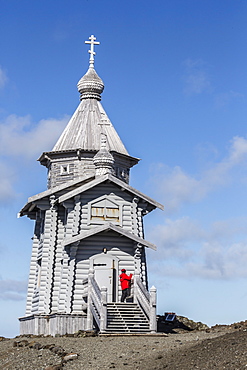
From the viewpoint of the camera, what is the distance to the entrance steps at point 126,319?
27891 mm

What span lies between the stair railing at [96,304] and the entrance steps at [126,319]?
0.37m

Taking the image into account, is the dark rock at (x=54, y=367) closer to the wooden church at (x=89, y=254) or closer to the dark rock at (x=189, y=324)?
the wooden church at (x=89, y=254)

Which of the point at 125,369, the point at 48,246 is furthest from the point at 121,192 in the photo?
the point at 125,369

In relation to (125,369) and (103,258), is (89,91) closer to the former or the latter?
(103,258)

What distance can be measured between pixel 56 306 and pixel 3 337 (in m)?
2.77

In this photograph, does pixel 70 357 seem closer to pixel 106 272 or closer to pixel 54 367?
pixel 54 367

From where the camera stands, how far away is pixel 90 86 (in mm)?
40094

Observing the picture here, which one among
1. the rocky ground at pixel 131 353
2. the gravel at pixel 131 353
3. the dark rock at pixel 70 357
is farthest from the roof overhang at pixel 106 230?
the dark rock at pixel 70 357

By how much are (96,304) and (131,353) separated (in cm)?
761

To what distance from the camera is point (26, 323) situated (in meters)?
35.0

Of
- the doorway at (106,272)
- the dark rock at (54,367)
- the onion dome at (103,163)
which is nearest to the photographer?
the dark rock at (54,367)

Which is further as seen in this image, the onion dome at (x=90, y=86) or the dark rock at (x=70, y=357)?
the onion dome at (x=90, y=86)

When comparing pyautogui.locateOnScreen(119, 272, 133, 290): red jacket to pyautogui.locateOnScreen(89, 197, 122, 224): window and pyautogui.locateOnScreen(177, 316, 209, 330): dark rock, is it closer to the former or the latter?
pyautogui.locateOnScreen(89, 197, 122, 224): window

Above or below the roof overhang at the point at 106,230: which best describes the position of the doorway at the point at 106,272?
below
